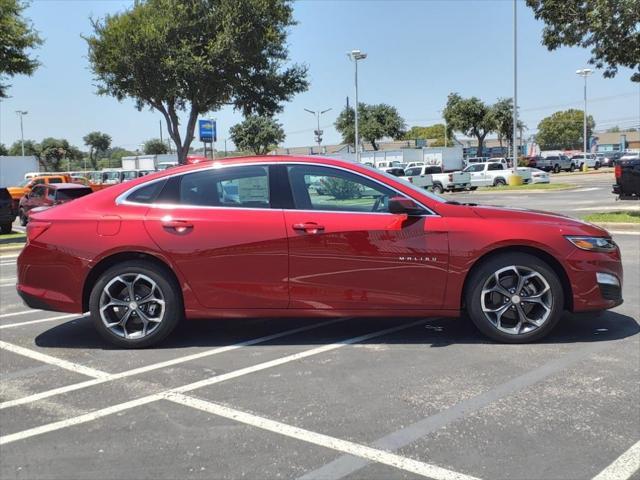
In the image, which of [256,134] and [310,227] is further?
[256,134]

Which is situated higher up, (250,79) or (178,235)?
(250,79)

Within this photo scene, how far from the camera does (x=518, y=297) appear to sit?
16.0ft

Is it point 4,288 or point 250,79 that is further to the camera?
point 250,79

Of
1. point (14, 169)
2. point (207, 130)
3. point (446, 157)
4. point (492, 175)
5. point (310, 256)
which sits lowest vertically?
point (310, 256)

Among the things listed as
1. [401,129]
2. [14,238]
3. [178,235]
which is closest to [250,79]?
[14,238]

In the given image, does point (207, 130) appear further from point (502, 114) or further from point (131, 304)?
point (502, 114)

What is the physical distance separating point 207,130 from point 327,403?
22.2 m

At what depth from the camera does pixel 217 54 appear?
21062mm

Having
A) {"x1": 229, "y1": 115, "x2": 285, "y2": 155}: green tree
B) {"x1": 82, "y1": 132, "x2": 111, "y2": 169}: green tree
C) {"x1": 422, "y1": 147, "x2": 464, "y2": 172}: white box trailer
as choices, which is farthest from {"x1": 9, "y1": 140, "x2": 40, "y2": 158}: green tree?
{"x1": 422, "y1": 147, "x2": 464, "y2": 172}: white box trailer

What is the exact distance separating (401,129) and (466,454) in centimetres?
7211

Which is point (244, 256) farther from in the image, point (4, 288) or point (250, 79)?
point (250, 79)

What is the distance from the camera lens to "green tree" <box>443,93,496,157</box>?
60.7 meters

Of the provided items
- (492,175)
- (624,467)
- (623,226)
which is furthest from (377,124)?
(624,467)

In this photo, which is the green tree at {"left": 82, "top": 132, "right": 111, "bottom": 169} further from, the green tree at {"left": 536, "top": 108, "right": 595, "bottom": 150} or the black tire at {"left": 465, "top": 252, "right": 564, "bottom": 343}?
the black tire at {"left": 465, "top": 252, "right": 564, "bottom": 343}
